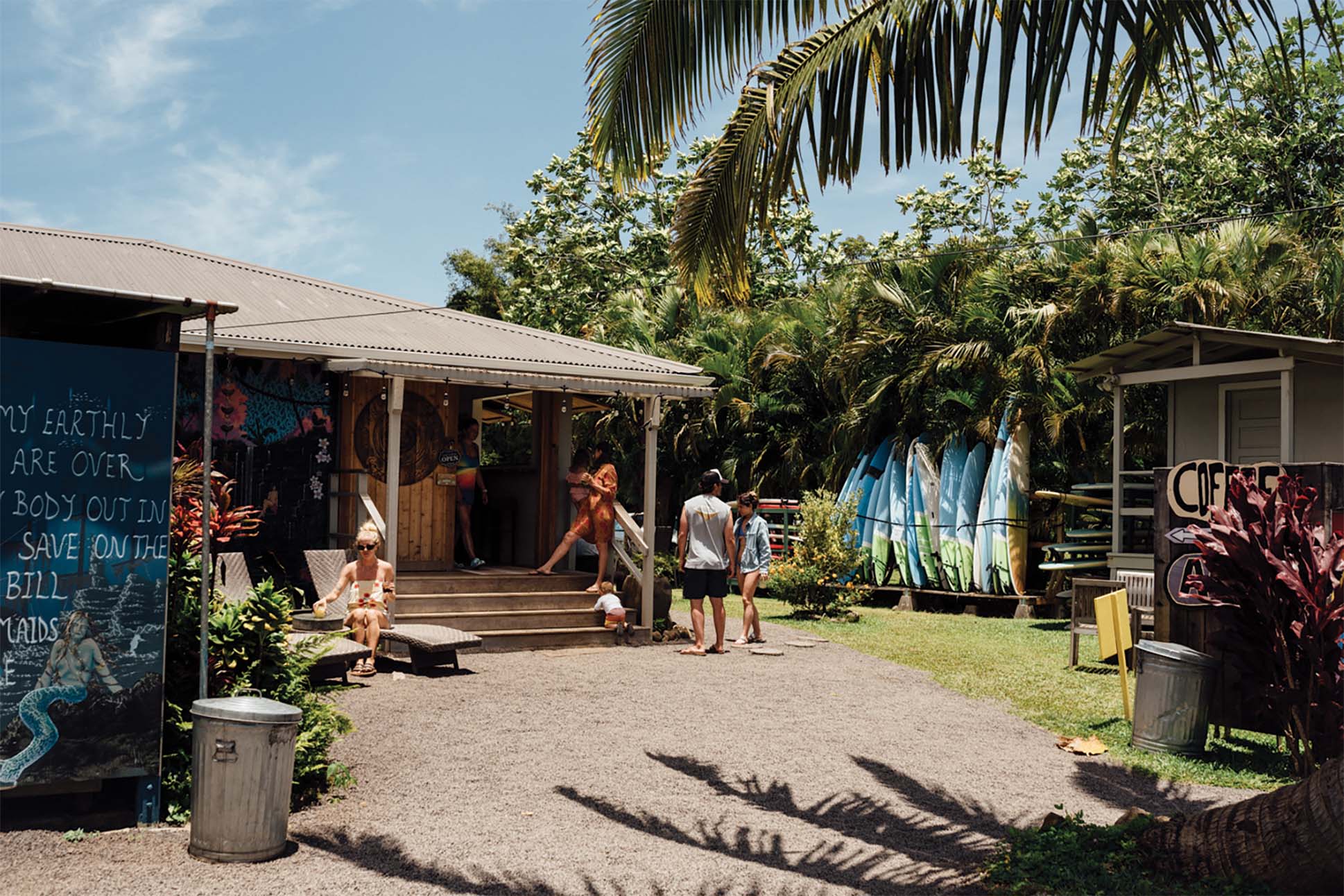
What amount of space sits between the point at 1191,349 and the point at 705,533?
6772 mm

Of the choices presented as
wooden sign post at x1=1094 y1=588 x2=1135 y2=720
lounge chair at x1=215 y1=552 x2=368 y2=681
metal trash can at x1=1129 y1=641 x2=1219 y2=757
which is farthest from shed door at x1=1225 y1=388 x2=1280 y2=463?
lounge chair at x1=215 y1=552 x2=368 y2=681

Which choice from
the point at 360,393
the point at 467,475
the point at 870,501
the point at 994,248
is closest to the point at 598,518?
the point at 467,475

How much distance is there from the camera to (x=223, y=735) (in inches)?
222

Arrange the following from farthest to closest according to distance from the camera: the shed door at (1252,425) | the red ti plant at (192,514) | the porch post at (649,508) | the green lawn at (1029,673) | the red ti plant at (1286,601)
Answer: the shed door at (1252,425) → the porch post at (649,508) → the green lawn at (1029,673) → the red ti plant at (1286,601) → the red ti plant at (192,514)

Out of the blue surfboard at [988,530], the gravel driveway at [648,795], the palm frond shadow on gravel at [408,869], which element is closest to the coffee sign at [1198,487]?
the gravel driveway at [648,795]

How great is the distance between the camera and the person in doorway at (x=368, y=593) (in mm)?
10828

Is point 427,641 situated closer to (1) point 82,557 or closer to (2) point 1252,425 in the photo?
(1) point 82,557

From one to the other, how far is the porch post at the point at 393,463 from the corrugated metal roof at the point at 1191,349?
8.12m

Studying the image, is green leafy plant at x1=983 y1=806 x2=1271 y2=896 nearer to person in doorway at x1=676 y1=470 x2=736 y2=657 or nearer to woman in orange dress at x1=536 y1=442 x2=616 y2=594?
person in doorway at x1=676 y1=470 x2=736 y2=657

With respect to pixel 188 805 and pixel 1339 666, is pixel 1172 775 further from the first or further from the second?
pixel 188 805

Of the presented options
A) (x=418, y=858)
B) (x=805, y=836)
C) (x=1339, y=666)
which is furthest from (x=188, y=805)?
(x=1339, y=666)

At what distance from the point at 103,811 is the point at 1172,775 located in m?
6.02

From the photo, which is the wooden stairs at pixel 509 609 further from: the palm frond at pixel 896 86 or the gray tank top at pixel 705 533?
the palm frond at pixel 896 86

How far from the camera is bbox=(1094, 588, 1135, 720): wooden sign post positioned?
30.5 ft
